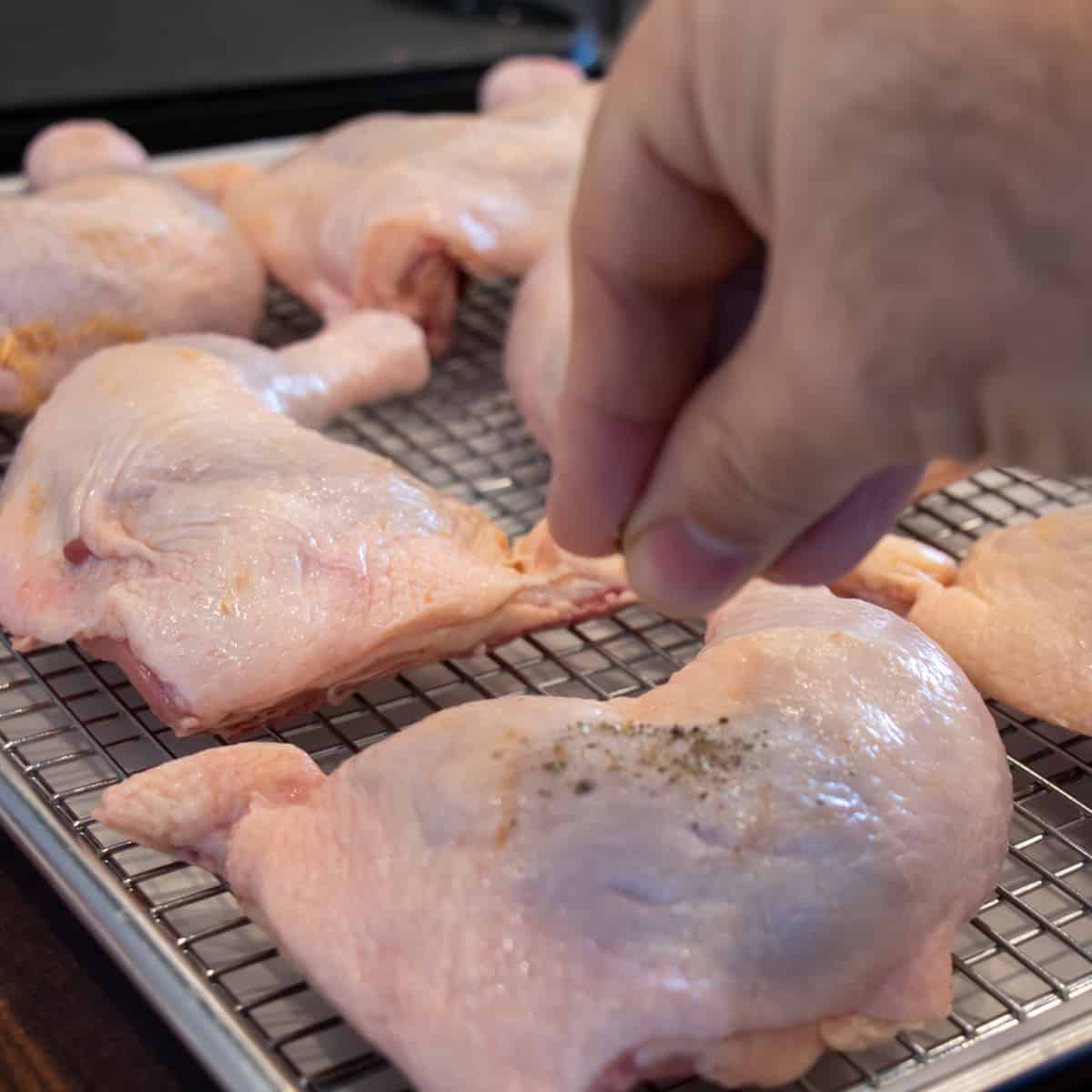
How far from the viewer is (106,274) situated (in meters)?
2.08

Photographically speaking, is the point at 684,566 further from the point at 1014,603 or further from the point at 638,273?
the point at 1014,603

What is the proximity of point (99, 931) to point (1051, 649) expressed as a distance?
0.93 metres

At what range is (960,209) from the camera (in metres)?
0.67

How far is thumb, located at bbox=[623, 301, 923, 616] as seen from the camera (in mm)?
758

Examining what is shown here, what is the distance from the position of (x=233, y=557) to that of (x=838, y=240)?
0.91m

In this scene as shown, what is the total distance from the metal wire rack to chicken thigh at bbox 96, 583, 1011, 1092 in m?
0.06

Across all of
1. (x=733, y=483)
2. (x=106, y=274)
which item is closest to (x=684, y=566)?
(x=733, y=483)

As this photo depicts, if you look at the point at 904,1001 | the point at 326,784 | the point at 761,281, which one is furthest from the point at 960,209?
the point at 326,784

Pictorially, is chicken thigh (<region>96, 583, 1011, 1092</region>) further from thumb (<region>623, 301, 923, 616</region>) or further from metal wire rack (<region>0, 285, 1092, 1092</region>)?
thumb (<region>623, 301, 923, 616</region>)

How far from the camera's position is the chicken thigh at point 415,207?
2242 millimetres

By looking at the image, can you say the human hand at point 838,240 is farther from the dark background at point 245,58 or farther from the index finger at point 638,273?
the dark background at point 245,58

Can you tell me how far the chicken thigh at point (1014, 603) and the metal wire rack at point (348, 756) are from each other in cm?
9

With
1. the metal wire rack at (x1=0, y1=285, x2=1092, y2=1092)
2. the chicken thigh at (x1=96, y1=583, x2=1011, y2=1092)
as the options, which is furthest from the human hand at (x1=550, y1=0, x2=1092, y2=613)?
the metal wire rack at (x1=0, y1=285, x2=1092, y2=1092)

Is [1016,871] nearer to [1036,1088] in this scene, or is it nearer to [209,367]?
[1036,1088]
